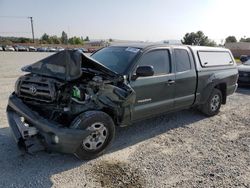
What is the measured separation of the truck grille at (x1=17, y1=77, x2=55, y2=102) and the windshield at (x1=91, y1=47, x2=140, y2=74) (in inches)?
47.5

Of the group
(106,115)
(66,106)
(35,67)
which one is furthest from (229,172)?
(35,67)

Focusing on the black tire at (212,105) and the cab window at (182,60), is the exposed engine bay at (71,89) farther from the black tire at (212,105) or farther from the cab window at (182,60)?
the black tire at (212,105)

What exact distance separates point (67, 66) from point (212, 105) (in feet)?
13.8

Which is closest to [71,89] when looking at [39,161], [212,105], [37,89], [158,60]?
[37,89]

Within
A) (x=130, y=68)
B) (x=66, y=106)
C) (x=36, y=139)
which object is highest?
(x=130, y=68)

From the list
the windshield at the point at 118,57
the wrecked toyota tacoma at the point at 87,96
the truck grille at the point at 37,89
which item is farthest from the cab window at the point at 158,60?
the truck grille at the point at 37,89

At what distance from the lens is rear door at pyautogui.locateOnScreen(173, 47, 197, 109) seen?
5211mm

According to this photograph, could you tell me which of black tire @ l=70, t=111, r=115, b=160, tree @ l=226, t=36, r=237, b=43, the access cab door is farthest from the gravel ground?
tree @ l=226, t=36, r=237, b=43

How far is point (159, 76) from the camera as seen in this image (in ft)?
15.7

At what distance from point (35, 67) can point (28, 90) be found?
41cm

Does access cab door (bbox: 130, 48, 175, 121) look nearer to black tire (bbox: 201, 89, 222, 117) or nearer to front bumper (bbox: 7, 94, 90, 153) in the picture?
front bumper (bbox: 7, 94, 90, 153)

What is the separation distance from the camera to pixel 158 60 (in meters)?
4.89

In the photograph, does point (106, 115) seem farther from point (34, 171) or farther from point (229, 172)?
point (229, 172)

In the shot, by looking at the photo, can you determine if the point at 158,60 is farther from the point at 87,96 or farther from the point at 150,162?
the point at 150,162
